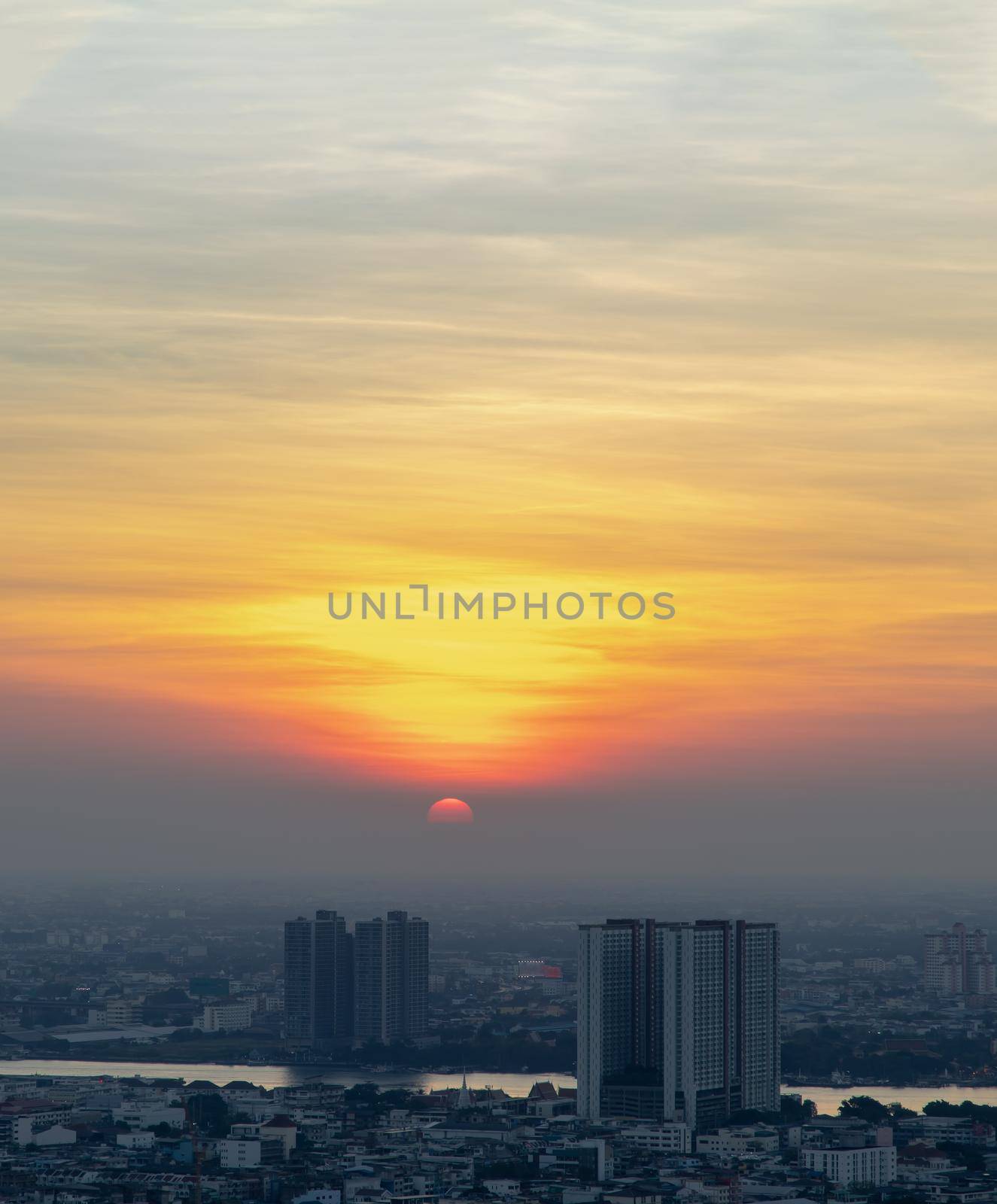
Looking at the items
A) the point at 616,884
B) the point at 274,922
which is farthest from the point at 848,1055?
the point at 616,884

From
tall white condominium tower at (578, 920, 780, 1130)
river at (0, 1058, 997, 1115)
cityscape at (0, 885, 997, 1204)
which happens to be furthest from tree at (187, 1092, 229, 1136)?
river at (0, 1058, 997, 1115)

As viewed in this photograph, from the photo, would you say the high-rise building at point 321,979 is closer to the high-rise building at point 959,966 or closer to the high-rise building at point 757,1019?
the high-rise building at point 757,1019

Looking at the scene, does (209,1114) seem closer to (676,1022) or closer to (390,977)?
(676,1022)

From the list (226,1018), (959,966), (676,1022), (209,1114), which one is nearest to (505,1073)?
(226,1018)

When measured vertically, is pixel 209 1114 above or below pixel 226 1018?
below

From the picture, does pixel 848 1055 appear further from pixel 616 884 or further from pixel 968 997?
pixel 616 884
